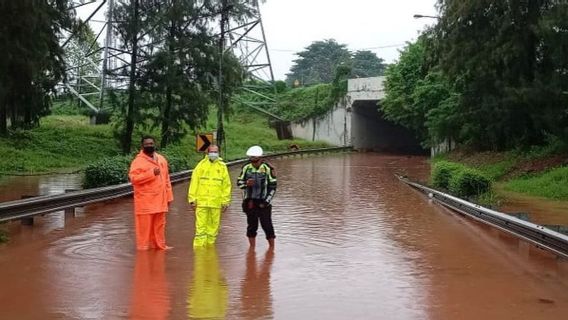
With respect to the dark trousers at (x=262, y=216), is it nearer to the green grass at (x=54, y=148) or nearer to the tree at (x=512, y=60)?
the tree at (x=512, y=60)

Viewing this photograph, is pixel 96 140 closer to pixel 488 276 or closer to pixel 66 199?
pixel 66 199

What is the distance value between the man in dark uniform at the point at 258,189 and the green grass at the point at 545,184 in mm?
11779

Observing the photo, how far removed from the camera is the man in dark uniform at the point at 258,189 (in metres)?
11.3

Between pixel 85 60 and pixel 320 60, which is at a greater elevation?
pixel 320 60

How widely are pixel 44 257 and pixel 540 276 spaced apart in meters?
6.58

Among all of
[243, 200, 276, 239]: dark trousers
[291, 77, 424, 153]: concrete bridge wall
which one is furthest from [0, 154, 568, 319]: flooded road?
[291, 77, 424, 153]: concrete bridge wall

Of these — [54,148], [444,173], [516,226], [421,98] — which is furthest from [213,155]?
[421,98]

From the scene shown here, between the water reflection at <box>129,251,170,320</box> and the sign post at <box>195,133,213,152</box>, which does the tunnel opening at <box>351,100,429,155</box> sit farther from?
the water reflection at <box>129,251,170,320</box>

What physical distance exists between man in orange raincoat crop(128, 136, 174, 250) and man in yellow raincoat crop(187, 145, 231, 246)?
0.50 meters

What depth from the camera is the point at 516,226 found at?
11.3 m

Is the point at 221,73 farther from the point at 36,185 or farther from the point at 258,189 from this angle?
the point at 258,189

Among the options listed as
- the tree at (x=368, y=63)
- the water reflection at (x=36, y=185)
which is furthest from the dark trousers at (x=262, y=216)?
the tree at (x=368, y=63)

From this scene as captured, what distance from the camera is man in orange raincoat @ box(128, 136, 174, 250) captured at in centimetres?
1042

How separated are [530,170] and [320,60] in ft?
336
